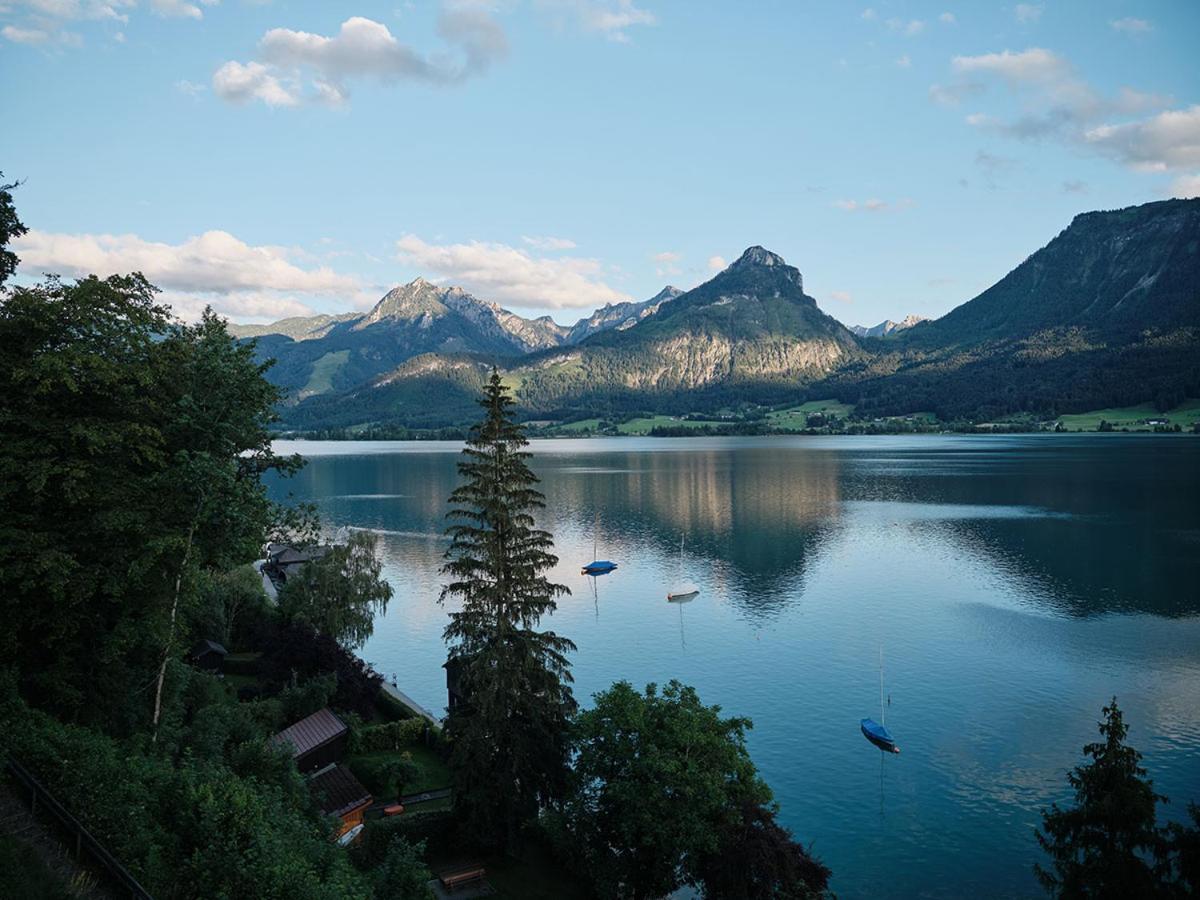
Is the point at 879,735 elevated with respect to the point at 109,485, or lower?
lower

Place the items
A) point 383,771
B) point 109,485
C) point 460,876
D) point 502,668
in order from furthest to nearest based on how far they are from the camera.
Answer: point 383,771 < point 502,668 < point 460,876 < point 109,485

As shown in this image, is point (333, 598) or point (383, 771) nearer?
point (383, 771)

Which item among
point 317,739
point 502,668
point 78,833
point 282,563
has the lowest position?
point 282,563

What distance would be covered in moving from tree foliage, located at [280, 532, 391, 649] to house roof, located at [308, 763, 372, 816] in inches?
930

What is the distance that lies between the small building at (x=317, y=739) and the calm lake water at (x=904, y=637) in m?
13.2

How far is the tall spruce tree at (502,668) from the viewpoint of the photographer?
97.1ft

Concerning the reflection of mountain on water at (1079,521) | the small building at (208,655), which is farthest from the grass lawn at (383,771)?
the reflection of mountain on water at (1079,521)

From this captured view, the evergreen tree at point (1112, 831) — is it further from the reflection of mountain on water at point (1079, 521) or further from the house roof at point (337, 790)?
the reflection of mountain on water at point (1079, 521)

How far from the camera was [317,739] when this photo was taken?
3662cm

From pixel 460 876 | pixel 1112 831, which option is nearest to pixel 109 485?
pixel 460 876

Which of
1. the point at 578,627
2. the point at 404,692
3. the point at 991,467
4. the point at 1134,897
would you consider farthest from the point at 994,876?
the point at 991,467

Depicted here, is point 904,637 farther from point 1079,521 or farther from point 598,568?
point 1079,521

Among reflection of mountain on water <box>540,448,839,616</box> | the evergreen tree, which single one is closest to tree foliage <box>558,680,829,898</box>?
the evergreen tree

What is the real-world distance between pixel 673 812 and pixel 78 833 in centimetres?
1744
